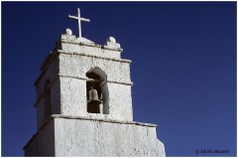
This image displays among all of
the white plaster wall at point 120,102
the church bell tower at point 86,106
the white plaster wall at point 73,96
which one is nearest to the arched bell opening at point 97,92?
the church bell tower at point 86,106

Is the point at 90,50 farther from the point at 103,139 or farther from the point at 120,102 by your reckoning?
the point at 103,139

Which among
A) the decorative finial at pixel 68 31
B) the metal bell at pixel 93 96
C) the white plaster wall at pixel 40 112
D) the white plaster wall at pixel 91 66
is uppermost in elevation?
the decorative finial at pixel 68 31

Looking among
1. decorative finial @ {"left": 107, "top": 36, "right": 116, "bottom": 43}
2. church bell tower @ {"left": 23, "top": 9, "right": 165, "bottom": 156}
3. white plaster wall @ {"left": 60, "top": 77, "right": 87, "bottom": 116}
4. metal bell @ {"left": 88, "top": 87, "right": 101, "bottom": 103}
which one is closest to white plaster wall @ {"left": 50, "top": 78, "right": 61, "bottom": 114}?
church bell tower @ {"left": 23, "top": 9, "right": 165, "bottom": 156}

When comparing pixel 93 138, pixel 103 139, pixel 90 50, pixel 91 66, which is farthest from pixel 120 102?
pixel 90 50

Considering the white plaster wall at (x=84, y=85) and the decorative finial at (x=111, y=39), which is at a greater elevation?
the decorative finial at (x=111, y=39)

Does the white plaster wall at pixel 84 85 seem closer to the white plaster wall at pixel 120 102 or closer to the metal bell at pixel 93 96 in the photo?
the white plaster wall at pixel 120 102

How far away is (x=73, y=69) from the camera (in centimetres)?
1580

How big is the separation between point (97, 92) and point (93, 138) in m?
1.69

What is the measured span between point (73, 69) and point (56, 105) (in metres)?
0.91

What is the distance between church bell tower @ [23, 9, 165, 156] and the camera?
14828 millimetres

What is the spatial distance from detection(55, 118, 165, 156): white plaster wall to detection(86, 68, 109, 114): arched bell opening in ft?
2.35

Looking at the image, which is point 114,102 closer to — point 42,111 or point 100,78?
point 100,78

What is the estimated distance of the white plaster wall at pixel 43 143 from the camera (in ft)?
48.3

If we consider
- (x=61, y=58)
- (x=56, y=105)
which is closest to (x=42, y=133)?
(x=56, y=105)
